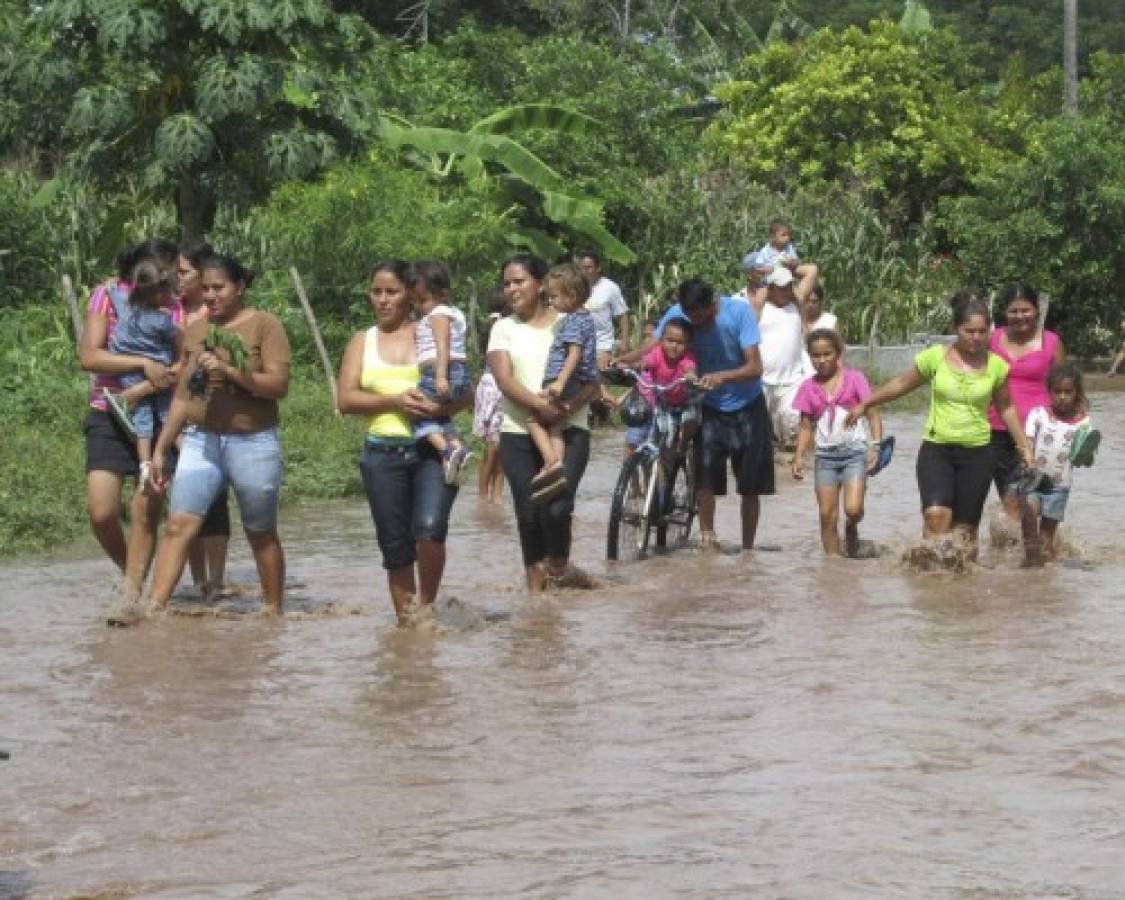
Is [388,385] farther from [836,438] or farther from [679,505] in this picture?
[679,505]

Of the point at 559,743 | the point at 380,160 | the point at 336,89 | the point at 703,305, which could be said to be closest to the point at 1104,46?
the point at 380,160

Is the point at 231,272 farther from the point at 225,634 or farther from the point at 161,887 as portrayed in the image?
the point at 161,887

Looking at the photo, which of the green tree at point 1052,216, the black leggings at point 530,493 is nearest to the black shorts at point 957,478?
the black leggings at point 530,493

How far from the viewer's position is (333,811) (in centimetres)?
705

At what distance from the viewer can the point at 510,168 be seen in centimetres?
2494

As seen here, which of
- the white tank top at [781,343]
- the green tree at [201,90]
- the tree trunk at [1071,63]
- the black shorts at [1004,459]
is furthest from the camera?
the tree trunk at [1071,63]

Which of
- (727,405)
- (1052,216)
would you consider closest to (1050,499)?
(727,405)

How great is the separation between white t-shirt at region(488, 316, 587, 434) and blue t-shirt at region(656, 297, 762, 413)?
1921mm

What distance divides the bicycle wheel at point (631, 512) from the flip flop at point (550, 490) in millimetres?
1645

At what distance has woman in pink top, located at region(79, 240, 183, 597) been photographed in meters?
10.6

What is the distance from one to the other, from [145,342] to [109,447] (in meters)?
0.50

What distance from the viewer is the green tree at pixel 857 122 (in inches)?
1268

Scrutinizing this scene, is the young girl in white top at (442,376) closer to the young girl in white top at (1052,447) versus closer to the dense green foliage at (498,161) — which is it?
the young girl in white top at (1052,447)

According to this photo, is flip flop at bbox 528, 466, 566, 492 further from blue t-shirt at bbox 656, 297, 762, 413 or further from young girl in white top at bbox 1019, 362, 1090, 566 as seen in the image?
young girl in white top at bbox 1019, 362, 1090, 566
